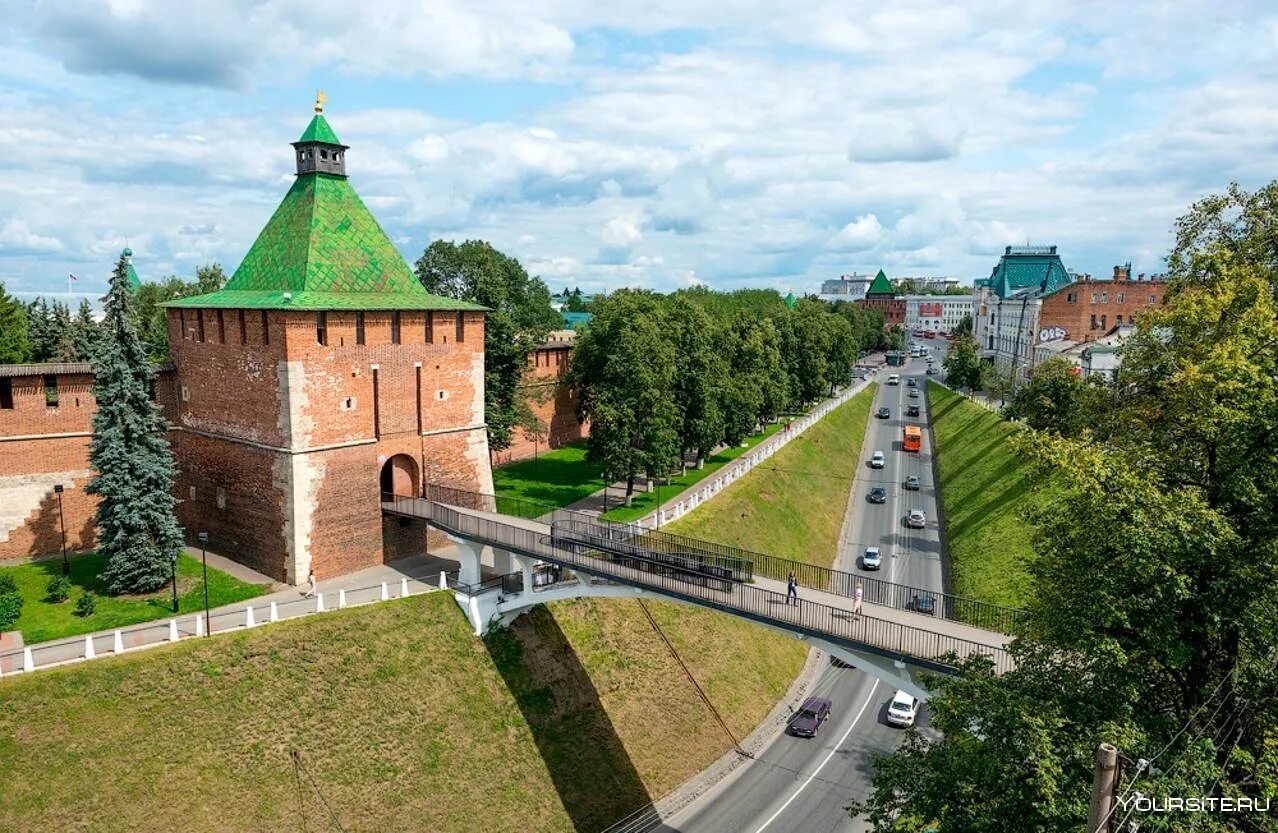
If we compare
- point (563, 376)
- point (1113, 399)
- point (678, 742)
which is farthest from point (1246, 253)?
point (563, 376)

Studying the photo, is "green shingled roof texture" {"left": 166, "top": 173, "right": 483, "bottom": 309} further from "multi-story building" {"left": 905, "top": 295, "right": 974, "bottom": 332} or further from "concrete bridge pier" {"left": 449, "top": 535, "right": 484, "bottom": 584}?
"multi-story building" {"left": 905, "top": 295, "right": 974, "bottom": 332}

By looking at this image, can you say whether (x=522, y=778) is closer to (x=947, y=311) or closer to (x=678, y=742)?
(x=678, y=742)

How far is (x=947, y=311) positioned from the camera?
7726 inches

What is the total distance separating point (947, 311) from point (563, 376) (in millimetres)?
168601

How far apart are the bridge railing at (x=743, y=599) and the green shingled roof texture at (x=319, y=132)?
1313 cm

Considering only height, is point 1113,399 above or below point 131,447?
above

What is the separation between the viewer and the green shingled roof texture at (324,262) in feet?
85.8

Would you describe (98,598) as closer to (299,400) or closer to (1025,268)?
(299,400)

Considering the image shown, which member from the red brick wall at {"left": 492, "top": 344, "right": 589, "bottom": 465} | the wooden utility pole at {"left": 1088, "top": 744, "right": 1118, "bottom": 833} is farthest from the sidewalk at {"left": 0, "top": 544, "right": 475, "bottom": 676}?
the wooden utility pole at {"left": 1088, "top": 744, "right": 1118, "bottom": 833}

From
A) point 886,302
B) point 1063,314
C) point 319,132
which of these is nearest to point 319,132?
point 319,132

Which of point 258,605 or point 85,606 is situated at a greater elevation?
point 85,606

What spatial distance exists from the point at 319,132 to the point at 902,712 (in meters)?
27.7

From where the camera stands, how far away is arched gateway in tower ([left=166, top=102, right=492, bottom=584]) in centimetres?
2527

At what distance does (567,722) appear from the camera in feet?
77.2
